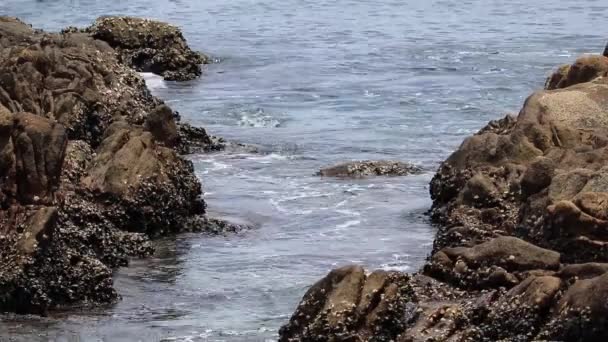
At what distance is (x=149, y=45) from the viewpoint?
43.2 meters

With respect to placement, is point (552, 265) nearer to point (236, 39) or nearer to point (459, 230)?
point (459, 230)

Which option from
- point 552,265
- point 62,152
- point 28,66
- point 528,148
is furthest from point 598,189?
point 28,66

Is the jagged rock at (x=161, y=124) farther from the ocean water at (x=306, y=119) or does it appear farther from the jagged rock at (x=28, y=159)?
the jagged rock at (x=28, y=159)

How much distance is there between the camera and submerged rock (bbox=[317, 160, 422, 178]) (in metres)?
28.1

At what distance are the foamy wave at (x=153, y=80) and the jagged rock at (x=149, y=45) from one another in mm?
297

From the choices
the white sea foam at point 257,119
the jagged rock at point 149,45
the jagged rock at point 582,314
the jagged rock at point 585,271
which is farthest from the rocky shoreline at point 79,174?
the jagged rock at point 149,45

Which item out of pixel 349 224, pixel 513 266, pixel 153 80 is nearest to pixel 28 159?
pixel 349 224

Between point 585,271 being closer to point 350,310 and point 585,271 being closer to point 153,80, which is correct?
point 350,310

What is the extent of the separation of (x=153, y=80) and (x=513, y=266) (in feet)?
84.5

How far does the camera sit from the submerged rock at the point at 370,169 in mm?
28109

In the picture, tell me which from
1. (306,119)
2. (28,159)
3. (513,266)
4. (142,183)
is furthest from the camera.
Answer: (306,119)

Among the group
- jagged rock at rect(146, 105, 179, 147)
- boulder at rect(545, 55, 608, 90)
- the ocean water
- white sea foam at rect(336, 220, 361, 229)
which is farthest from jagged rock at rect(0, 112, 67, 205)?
boulder at rect(545, 55, 608, 90)

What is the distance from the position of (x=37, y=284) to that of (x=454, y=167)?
9201 mm

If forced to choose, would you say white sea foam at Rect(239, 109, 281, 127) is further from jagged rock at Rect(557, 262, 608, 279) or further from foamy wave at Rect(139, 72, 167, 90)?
jagged rock at Rect(557, 262, 608, 279)
